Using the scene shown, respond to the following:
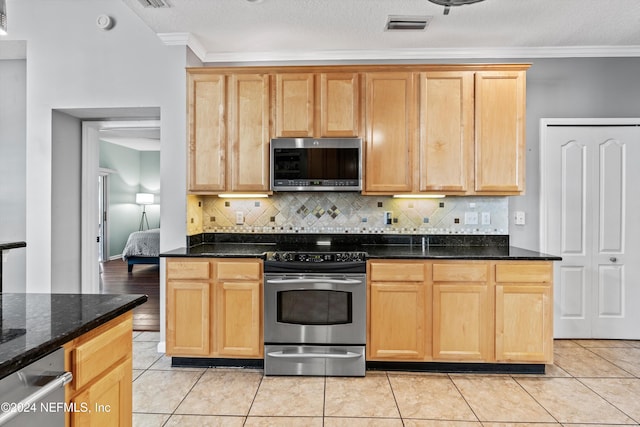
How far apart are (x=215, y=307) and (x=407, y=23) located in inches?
109

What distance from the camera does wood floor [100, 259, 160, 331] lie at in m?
4.16

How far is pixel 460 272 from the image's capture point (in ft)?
9.50

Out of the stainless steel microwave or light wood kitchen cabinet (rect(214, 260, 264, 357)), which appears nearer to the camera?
light wood kitchen cabinet (rect(214, 260, 264, 357))

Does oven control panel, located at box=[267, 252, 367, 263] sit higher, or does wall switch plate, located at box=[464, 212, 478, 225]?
wall switch plate, located at box=[464, 212, 478, 225]

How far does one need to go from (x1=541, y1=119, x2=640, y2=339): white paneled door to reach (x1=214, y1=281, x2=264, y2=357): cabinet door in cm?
276

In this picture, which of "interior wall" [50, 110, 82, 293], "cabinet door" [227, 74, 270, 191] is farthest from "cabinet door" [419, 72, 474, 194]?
"interior wall" [50, 110, 82, 293]

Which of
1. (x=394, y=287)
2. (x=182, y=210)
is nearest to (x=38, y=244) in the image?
(x=182, y=210)

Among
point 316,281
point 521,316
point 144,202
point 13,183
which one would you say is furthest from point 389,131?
point 144,202

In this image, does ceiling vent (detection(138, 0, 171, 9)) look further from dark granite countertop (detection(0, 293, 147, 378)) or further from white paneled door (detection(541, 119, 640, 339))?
white paneled door (detection(541, 119, 640, 339))

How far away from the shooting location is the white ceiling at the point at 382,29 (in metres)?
2.85

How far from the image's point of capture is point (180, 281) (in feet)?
9.77

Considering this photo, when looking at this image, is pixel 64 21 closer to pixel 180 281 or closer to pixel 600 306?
pixel 180 281

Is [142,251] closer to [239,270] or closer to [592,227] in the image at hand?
[239,270]

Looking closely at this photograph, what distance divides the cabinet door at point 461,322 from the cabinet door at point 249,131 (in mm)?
1724
